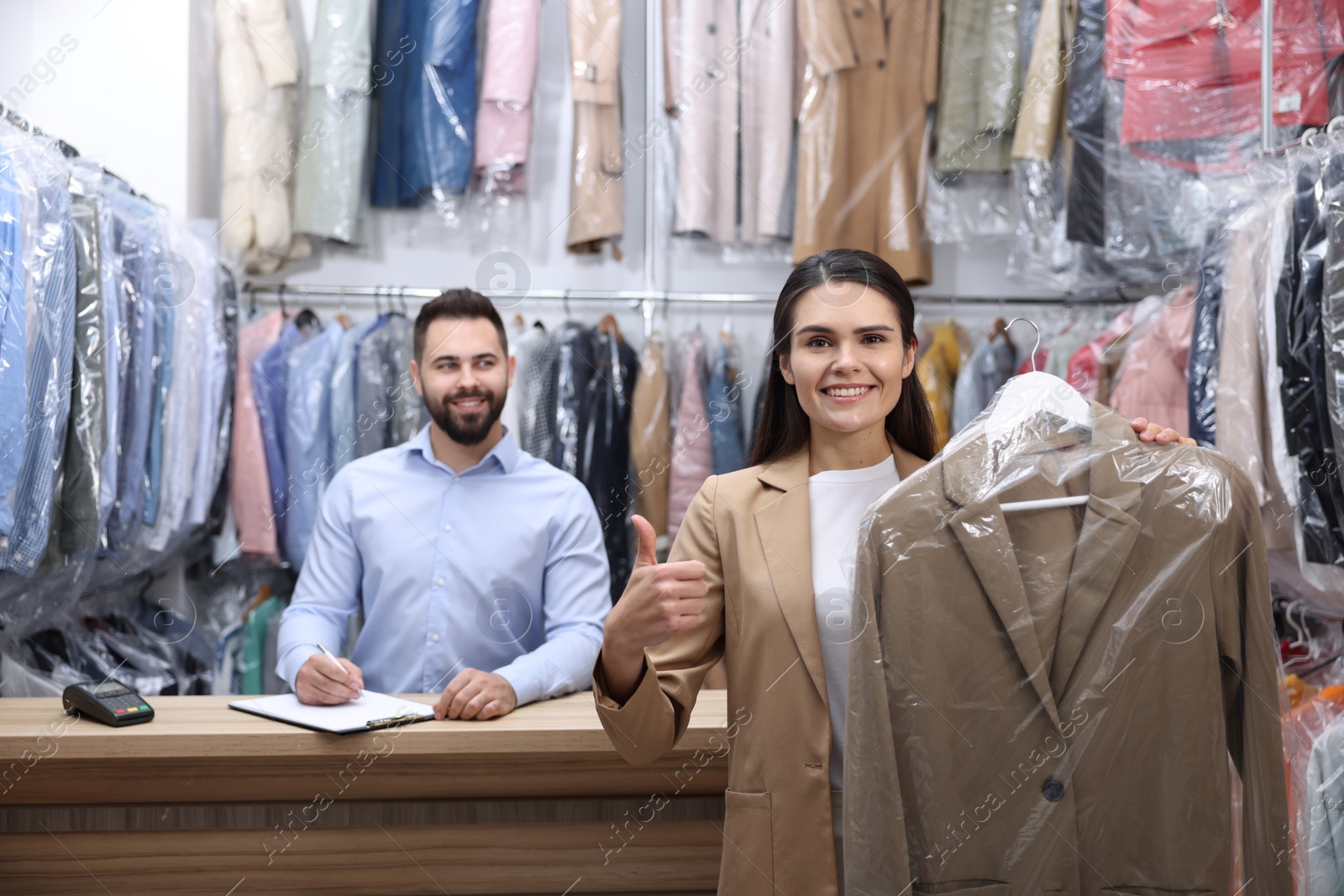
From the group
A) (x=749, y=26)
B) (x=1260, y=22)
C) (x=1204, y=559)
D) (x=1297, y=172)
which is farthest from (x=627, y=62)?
(x=1204, y=559)

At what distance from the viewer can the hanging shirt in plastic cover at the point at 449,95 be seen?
3457mm

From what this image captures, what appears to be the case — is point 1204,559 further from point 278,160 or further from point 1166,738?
point 278,160

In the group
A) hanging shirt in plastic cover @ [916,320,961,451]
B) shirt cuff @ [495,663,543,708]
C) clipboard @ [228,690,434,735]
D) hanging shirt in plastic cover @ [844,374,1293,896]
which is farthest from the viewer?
hanging shirt in plastic cover @ [916,320,961,451]

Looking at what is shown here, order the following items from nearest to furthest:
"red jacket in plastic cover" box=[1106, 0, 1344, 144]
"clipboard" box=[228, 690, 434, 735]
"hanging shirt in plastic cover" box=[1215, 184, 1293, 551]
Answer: "clipboard" box=[228, 690, 434, 735], "hanging shirt in plastic cover" box=[1215, 184, 1293, 551], "red jacket in plastic cover" box=[1106, 0, 1344, 144]

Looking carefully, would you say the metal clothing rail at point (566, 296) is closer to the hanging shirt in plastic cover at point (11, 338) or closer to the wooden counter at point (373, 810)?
the hanging shirt in plastic cover at point (11, 338)

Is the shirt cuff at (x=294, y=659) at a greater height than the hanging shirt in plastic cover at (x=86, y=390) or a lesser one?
lesser

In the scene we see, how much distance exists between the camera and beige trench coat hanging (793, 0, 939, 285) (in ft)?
10.9

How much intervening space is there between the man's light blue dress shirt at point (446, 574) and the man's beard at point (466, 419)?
0.10m

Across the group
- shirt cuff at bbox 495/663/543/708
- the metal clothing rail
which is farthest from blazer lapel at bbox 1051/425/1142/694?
the metal clothing rail

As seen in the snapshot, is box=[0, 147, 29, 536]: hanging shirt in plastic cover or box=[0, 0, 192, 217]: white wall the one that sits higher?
box=[0, 0, 192, 217]: white wall

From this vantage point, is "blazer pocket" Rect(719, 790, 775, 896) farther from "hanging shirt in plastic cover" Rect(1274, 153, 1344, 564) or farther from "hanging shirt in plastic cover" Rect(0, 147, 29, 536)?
"hanging shirt in plastic cover" Rect(0, 147, 29, 536)

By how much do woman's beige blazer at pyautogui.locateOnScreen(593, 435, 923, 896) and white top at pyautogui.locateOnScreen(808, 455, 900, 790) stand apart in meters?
0.02

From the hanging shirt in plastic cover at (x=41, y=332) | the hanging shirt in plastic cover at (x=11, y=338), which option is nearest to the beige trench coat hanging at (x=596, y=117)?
the hanging shirt in plastic cover at (x=41, y=332)

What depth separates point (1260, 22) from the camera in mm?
2717
